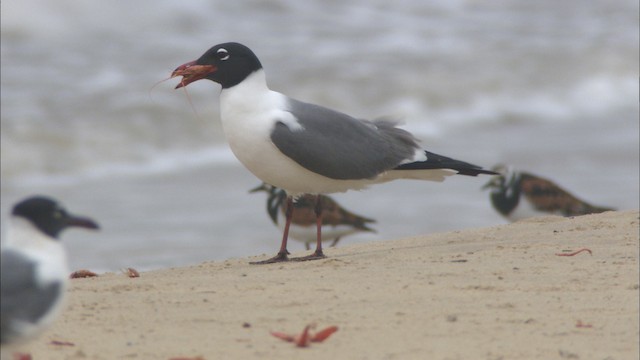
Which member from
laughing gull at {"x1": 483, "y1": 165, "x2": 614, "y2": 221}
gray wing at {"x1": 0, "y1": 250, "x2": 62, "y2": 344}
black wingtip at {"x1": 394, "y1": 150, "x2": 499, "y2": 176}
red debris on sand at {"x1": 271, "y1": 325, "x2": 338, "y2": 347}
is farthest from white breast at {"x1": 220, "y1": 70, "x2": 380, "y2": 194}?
laughing gull at {"x1": 483, "y1": 165, "x2": 614, "y2": 221}

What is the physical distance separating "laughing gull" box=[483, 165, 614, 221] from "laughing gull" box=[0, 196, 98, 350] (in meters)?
6.51

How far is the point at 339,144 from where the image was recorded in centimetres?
774

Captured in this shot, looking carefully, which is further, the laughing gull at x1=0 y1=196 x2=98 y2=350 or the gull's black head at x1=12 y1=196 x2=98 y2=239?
the gull's black head at x1=12 y1=196 x2=98 y2=239

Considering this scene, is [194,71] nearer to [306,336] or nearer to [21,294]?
[306,336]

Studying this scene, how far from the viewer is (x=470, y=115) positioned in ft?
53.0

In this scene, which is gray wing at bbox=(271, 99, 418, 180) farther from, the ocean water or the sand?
the ocean water

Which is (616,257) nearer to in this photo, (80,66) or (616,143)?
(616,143)

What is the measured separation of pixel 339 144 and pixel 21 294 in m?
3.43

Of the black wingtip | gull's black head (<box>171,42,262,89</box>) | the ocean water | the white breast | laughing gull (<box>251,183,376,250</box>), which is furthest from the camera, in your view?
the ocean water

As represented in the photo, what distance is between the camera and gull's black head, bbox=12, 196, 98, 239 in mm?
4695

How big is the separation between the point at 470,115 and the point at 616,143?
7.76ft

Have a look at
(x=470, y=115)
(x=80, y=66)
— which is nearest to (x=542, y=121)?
(x=470, y=115)

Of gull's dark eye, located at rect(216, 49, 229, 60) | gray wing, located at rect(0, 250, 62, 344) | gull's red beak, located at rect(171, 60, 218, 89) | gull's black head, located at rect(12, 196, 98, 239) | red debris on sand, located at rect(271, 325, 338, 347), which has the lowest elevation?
red debris on sand, located at rect(271, 325, 338, 347)

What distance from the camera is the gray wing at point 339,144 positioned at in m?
7.51
